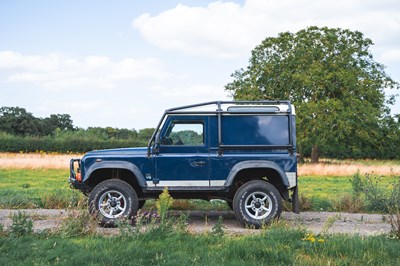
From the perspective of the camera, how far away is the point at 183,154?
31.4 ft

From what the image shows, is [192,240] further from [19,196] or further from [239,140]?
[19,196]

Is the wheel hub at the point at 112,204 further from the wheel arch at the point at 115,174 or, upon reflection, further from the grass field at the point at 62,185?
the grass field at the point at 62,185

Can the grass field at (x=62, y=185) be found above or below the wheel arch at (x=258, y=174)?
below

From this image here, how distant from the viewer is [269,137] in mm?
9664

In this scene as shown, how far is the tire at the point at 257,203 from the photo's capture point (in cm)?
935

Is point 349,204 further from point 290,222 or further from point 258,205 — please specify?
point 258,205

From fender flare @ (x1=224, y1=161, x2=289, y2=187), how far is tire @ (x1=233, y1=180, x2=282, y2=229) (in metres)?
0.25

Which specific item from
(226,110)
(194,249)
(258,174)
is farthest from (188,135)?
(194,249)

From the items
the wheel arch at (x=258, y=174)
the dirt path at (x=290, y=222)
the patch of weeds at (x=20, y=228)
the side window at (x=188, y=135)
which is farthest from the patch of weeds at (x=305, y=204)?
the patch of weeds at (x=20, y=228)

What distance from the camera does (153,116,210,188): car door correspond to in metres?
9.48

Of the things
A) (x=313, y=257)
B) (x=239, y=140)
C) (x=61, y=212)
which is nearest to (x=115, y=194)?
(x=61, y=212)

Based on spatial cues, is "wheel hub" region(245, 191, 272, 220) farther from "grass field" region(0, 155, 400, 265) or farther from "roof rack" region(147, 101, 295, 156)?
"grass field" region(0, 155, 400, 265)

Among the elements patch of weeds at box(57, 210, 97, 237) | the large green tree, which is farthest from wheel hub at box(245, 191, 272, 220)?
the large green tree

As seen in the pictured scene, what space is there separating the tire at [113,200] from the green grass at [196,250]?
6.05 ft
